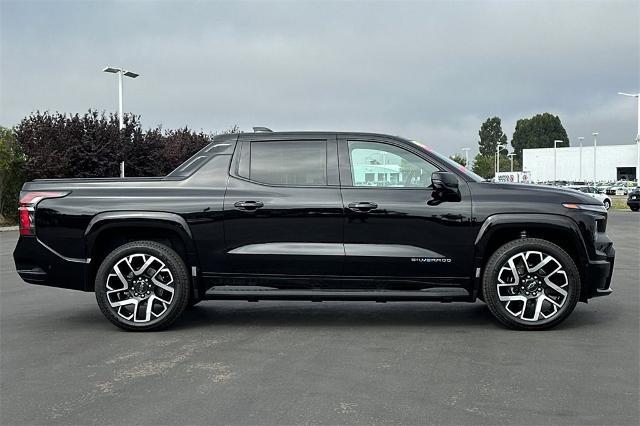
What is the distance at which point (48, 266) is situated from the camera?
6.26m

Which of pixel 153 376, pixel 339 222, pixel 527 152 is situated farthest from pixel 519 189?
pixel 527 152

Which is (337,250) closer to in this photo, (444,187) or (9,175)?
(444,187)

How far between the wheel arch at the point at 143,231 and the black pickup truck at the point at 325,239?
0.01m

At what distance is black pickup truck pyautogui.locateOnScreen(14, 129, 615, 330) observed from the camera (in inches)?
239

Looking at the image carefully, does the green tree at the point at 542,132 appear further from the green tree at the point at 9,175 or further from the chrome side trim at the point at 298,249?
the chrome side trim at the point at 298,249

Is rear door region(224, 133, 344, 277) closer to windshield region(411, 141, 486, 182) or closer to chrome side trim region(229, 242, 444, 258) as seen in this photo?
chrome side trim region(229, 242, 444, 258)

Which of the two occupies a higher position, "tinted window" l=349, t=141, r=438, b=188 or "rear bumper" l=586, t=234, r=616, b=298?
"tinted window" l=349, t=141, r=438, b=188

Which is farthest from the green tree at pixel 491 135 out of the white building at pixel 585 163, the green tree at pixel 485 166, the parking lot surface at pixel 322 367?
the parking lot surface at pixel 322 367

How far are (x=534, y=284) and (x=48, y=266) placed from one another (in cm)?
450

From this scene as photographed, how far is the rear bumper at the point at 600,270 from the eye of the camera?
6.13 m

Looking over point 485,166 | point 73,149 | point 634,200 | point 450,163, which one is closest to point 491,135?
point 485,166

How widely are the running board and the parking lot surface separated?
34 cm

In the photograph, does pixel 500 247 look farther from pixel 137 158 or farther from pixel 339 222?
pixel 137 158

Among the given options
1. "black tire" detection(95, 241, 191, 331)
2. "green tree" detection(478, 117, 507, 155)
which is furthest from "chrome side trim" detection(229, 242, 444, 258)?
"green tree" detection(478, 117, 507, 155)
